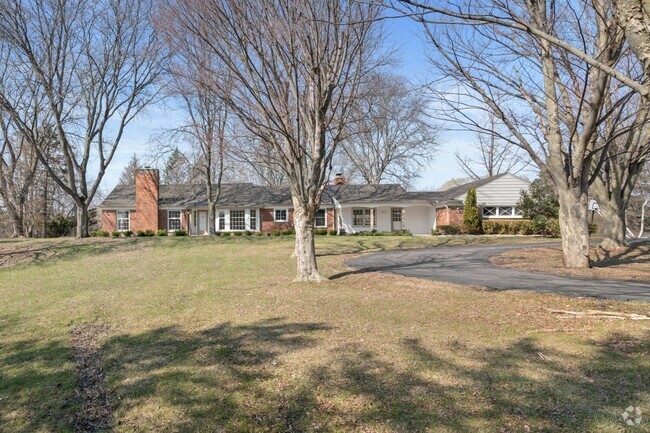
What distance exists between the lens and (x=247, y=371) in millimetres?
4578

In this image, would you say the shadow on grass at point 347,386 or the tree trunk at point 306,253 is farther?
the tree trunk at point 306,253

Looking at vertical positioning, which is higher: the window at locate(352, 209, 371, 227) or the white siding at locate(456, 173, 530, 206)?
the white siding at locate(456, 173, 530, 206)

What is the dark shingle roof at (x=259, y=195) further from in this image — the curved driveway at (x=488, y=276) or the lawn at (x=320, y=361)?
the lawn at (x=320, y=361)

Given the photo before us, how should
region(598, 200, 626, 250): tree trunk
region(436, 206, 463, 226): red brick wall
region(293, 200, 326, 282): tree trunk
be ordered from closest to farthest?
region(293, 200, 326, 282): tree trunk < region(598, 200, 626, 250): tree trunk < region(436, 206, 463, 226): red brick wall

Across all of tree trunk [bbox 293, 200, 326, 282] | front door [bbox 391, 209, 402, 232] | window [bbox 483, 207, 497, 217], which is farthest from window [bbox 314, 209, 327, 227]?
tree trunk [bbox 293, 200, 326, 282]

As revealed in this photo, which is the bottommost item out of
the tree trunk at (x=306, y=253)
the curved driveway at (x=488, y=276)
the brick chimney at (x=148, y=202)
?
the curved driveway at (x=488, y=276)

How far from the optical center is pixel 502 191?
3319 centimetres

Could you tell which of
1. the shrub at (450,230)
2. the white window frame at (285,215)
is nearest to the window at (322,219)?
the white window frame at (285,215)

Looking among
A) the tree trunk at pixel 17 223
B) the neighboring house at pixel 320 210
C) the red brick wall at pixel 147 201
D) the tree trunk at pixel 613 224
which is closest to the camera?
the tree trunk at pixel 613 224

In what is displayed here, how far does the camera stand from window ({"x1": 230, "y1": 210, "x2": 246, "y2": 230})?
33.9 meters

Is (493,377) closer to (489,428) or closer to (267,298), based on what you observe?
(489,428)

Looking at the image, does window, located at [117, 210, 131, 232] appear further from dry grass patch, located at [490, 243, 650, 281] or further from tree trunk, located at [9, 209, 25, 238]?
dry grass patch, located at [490, 243, 650, 281]

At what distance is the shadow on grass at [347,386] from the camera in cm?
344

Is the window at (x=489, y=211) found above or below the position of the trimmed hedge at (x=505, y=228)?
above
